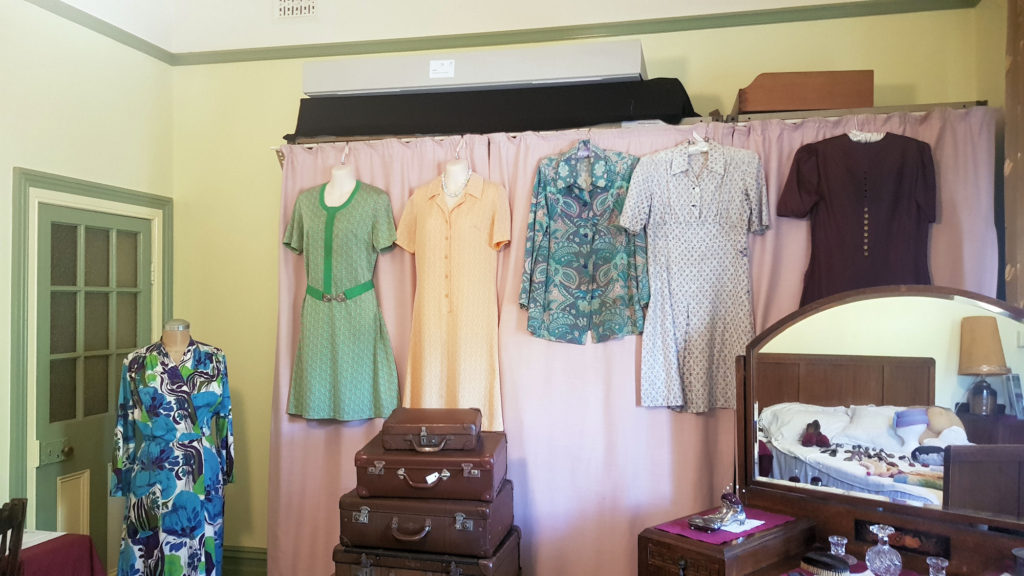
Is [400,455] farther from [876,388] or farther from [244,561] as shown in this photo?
[244,561]

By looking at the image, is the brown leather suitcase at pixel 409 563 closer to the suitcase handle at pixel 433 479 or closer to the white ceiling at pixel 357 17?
the suitcase handle at pixel 433 479

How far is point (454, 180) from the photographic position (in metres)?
2.95

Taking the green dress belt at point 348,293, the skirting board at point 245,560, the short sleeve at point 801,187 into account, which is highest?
Answer: the short sleeve at point 801,187

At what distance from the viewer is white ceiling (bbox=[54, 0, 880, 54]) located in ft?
10.3

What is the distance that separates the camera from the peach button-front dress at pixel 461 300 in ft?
9.46

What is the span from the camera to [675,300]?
2734 millimetres

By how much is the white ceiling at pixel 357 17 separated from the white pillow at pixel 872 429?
6.21ft

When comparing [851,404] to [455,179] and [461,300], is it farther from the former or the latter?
[455,179]

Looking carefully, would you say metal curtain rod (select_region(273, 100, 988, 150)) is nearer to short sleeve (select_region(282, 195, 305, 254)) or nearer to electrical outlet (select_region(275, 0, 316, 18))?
short sleeve (select_region(282, 195, 305, 254))

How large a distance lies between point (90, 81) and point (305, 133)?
3.21ft

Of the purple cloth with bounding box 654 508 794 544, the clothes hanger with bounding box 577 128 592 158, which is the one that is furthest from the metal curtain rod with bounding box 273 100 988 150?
the purple cloth with bounding box 654 508 794 544

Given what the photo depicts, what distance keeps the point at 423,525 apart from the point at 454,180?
1.37 m

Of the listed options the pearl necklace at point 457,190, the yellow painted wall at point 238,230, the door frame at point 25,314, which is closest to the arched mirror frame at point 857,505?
the pearl necklace at point 457,190

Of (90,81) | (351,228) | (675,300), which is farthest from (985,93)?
(90,81)
